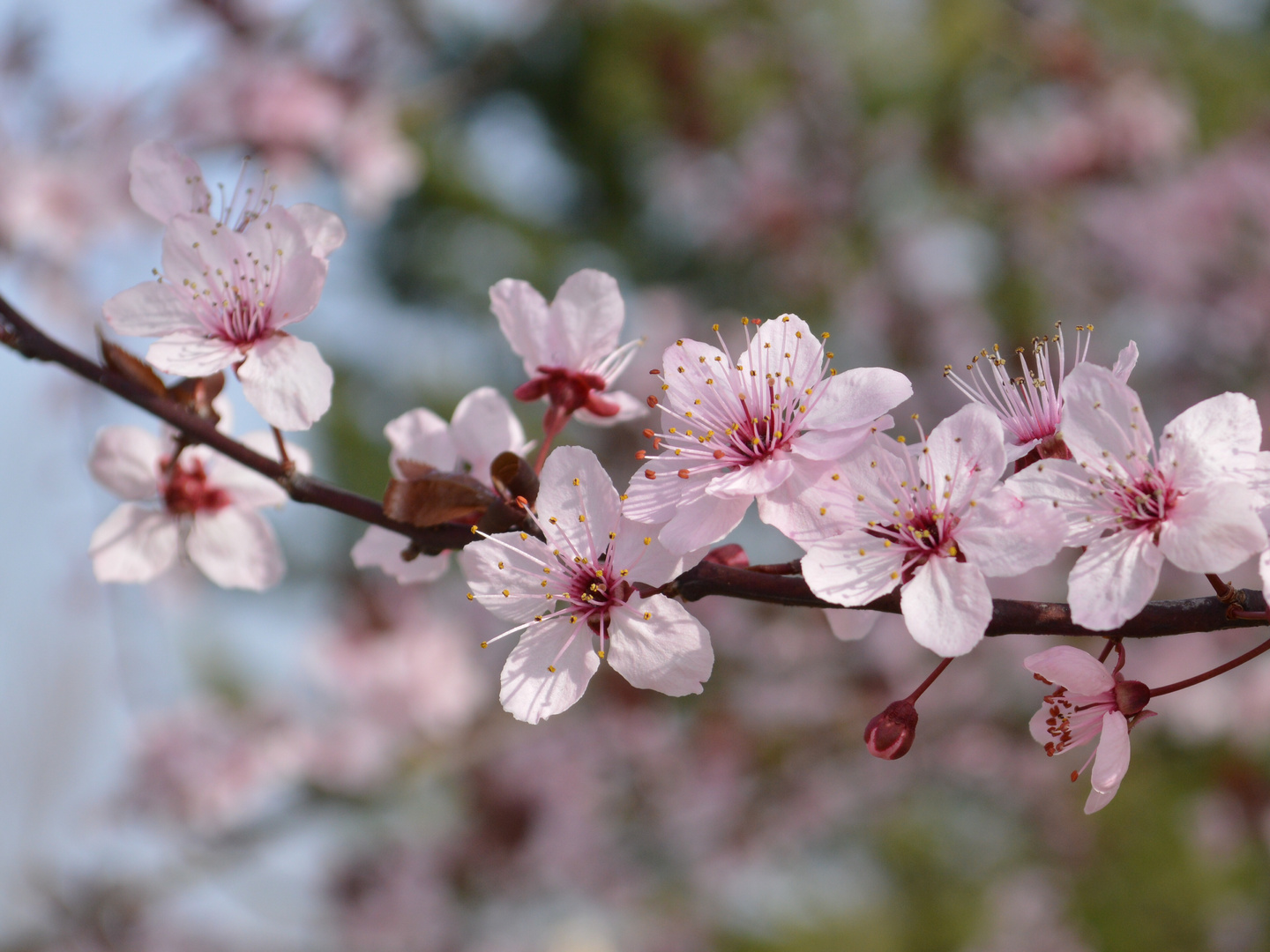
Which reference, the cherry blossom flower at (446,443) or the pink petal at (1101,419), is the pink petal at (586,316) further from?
the pink petal at (1101,419)

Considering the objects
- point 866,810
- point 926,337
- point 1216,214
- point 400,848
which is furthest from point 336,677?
point 1216,214

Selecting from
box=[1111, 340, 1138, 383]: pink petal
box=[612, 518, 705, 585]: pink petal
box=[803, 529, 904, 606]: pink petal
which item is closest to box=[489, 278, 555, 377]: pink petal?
box=[612, 518, 705, 585]: pink petal

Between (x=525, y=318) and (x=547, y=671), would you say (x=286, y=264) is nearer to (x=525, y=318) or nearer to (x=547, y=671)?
(x=525, y=318)

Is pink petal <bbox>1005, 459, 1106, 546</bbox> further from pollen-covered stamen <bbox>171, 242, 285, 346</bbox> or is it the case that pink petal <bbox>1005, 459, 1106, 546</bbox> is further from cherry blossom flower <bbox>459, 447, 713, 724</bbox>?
pollen-covered stamen <bbox>171, 242, 285, 346</bbox>

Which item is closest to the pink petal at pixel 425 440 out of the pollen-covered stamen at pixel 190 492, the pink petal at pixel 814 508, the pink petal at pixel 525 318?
the pink petal at pixel 525 318

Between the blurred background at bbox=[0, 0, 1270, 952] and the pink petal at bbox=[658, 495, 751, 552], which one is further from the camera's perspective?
the blurred background at bbox=[0, 0, 1270, 952]
